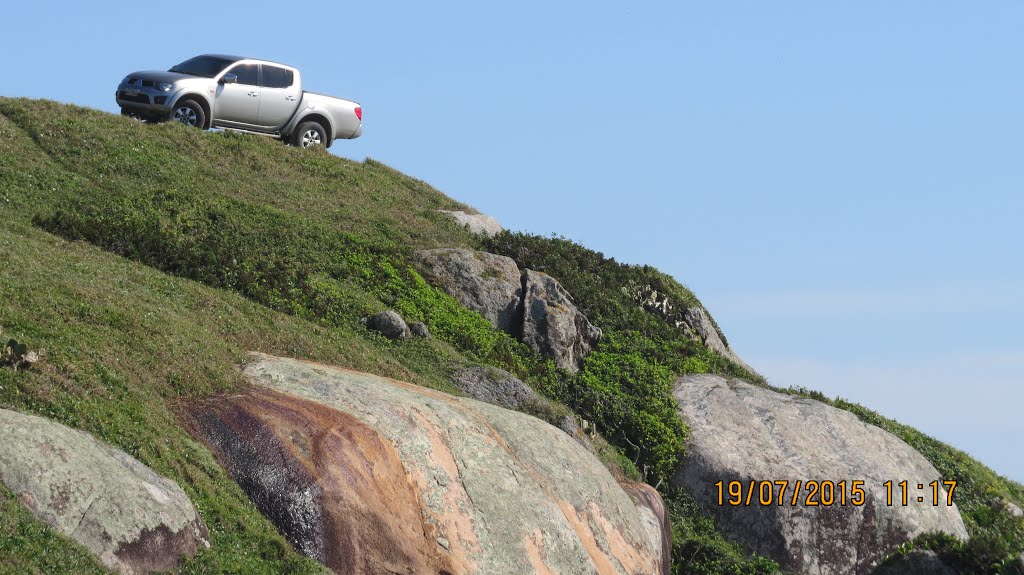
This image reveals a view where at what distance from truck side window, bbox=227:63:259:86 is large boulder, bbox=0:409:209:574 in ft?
70.6

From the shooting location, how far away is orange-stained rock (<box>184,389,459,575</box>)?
46.6ft

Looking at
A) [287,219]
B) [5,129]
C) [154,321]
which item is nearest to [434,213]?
[287,219]

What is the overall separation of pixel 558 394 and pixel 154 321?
1034 centimetres

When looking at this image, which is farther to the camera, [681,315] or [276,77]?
[276,77]

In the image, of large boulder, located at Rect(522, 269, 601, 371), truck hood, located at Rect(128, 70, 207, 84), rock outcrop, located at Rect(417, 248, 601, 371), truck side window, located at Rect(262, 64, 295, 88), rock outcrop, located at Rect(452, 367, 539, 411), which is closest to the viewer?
rock outcrop, located at Rect(452, 367, 539, 411)

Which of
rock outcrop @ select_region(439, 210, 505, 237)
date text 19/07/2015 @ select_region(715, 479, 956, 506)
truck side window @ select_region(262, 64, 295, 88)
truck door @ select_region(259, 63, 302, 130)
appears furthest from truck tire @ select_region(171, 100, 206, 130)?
date text 19/07/2015 @ select_region(715, 479, 956, 506)

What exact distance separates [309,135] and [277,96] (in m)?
1.78

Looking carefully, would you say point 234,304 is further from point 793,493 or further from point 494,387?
point 793,493

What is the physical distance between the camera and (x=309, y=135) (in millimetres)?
35125

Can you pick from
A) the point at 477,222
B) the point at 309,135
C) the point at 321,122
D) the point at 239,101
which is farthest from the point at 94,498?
the point at 321,122

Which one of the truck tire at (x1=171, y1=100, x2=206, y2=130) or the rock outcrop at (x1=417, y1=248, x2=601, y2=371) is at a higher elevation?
the truck tire at (x1=171, y1=100, x2=206, y2=130)

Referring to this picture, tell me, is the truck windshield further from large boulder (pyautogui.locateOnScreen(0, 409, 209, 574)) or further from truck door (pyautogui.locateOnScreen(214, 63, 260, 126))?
large boulder (pyautogui.locateOnScreen(0, 409, 209, 574))

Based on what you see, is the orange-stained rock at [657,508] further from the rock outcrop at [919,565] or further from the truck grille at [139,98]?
the truck grille at [139,98]

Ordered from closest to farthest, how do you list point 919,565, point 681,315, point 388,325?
point 919,565, point 388,325, point 681,315
